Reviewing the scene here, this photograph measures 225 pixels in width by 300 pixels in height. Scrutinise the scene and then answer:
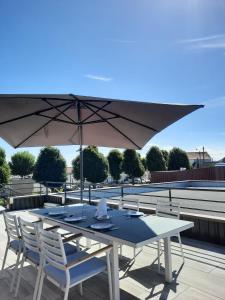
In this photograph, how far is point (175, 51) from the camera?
283 inches

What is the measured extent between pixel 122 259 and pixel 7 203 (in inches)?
213

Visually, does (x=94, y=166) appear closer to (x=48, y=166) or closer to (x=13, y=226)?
(x=48, y=166)

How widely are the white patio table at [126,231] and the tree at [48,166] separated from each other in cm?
1388

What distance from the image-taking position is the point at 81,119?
159 inches

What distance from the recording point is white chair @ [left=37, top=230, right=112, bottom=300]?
197cm

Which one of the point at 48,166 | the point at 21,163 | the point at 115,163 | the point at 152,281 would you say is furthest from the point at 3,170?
the point at 152,281

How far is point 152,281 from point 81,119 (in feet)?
8.42

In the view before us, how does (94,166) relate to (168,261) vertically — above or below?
above

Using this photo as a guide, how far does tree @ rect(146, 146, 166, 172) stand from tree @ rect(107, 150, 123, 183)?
249 cm

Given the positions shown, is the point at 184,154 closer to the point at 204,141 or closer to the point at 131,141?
the point at 204,141

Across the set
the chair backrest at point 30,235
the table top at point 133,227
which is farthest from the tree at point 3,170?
the chair backrest at point 30,235

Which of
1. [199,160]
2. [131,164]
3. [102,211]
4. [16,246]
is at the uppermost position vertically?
[199,160]

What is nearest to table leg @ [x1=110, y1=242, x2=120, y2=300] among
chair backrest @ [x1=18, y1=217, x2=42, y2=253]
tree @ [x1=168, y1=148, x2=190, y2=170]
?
chair backrest @ [x1=18, y1=217, x2=42, y2=253]

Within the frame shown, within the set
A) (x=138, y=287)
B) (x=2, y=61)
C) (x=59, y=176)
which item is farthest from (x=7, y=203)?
(x=59, y=176)
